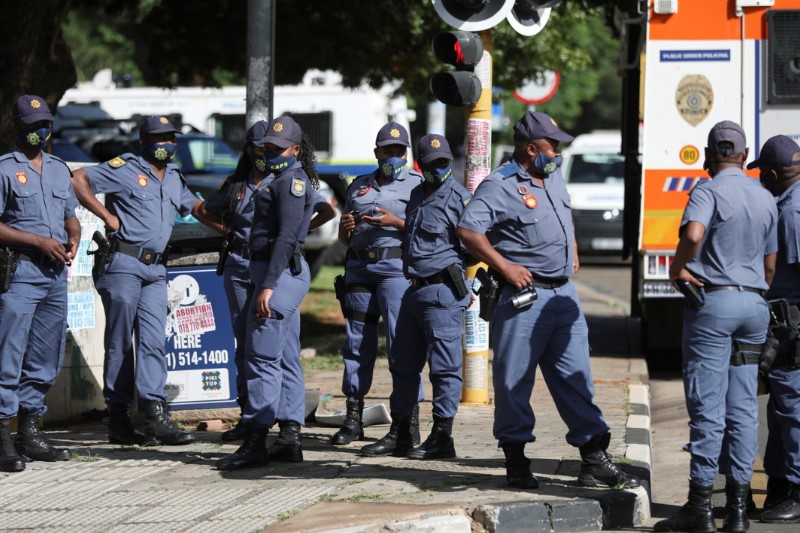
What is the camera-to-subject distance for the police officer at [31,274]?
761 cm

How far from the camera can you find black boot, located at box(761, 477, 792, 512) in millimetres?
7009

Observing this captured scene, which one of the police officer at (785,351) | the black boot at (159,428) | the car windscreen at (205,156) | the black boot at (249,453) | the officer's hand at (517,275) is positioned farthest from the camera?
the car windscreen at (205,156)

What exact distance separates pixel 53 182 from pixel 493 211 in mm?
2666

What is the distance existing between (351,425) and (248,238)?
134 centimetres

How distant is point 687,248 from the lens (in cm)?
643

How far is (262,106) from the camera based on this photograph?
9.27 m

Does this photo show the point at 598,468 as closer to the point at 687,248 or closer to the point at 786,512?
the point at 786,512

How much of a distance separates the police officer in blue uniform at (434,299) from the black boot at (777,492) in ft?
5.87

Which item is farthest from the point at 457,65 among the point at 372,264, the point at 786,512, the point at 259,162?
the point at 786,512

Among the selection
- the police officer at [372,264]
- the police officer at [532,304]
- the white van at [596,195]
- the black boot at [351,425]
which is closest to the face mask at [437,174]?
the police officer at [372,264]

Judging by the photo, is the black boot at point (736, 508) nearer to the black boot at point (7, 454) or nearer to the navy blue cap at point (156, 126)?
the black boot at point (7, 454)

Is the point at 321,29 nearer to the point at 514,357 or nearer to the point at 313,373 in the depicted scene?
the point at 313,373

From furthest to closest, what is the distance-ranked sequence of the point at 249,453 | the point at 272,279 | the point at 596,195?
the point at 596,195
the point at 249,453
the point at 272,279

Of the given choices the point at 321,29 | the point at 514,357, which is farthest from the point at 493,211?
the point at 321,29
